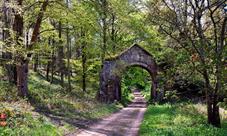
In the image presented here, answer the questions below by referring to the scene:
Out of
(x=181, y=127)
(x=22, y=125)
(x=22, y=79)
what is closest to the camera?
(x=22, y=125)

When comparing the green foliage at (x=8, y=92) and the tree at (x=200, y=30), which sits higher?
the tree at (x=200, y=30)

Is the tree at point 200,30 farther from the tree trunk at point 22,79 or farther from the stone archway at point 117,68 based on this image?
the stone archway at point 117,68

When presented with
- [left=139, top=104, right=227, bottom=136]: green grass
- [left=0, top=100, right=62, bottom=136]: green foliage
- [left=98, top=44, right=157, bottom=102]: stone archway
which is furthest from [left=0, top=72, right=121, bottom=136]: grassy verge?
[left=98, top=44, right=157, bottom=102]: stone archway

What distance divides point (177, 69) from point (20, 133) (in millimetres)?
10691

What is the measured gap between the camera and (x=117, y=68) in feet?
137

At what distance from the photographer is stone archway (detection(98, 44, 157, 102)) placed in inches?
1660

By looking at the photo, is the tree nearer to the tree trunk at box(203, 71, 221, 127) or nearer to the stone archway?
the tree trunk at box(203, 71, 221, 127)

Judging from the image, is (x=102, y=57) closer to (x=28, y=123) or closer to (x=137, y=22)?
(x=137, y=22)

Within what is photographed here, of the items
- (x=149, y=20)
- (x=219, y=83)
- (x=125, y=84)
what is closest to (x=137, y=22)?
(x=125, y=84)

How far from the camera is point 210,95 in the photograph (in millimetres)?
19344

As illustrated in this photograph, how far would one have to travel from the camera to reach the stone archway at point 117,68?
42156 millimetres

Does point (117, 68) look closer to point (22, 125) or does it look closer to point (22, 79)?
point (22, 79)

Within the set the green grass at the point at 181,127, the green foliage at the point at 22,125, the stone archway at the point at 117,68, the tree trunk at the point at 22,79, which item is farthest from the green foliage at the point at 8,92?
the stone archway at the point at 117,68

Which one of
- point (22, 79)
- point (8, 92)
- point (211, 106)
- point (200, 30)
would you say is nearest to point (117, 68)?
point (22, 79)
